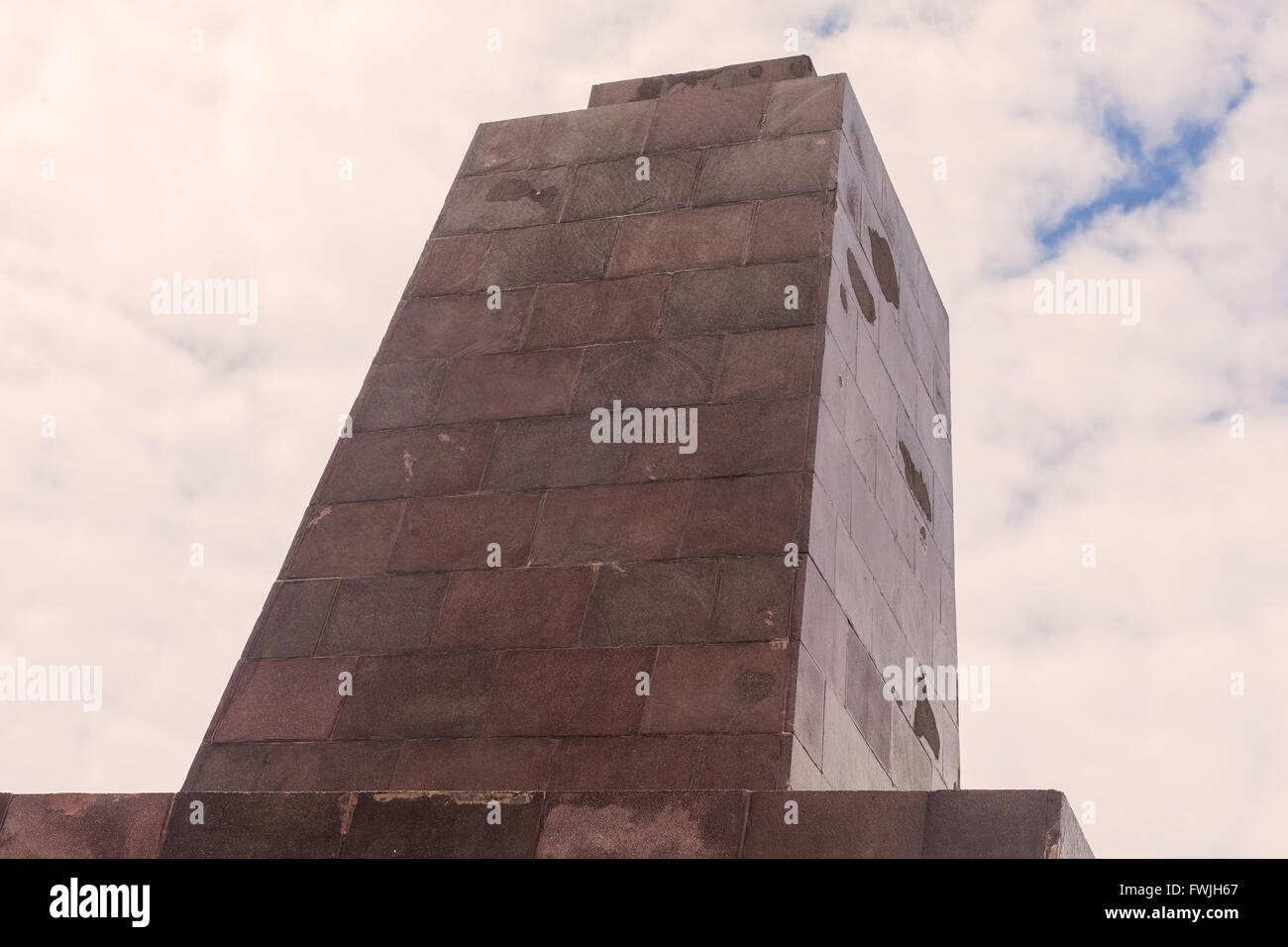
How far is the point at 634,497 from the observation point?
9.12 meters

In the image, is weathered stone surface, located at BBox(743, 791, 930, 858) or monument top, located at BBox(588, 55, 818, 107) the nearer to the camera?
weathered stone surface, located at BBox(743, 791, 930, 858)

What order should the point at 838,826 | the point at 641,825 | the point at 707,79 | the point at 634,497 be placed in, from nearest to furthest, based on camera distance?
the point at 838,826 → the point at 641,825 → the point at 634,497 → the point at 707,79

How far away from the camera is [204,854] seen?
7.16 metres

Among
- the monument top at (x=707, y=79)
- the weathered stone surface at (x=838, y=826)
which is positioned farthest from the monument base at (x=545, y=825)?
the monument top at (x=707, y=79)

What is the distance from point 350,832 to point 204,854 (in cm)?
71

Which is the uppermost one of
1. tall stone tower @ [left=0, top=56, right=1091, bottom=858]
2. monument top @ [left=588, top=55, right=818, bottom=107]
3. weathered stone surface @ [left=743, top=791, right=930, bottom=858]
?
monument top @ [left=588, top=55, right=818, bottom=107]

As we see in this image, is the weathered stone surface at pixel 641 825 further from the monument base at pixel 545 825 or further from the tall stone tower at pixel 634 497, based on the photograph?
the tall stone tower at pixel 634 497

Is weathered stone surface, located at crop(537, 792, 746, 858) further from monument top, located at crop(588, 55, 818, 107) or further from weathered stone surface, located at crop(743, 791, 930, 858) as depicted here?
monument top, located at crop(588, 55, 818, 107)

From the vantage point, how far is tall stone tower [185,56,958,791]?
8281 millimetres

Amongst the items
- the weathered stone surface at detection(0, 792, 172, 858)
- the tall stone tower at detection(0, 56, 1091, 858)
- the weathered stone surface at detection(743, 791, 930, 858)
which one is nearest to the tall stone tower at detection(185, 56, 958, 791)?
the tall stone tower at detection(0, 56, 1091, 858)

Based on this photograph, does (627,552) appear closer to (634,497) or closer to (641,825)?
(634,497)

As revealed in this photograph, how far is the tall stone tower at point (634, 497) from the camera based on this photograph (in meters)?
8.28

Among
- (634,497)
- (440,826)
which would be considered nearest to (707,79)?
(634,497)
